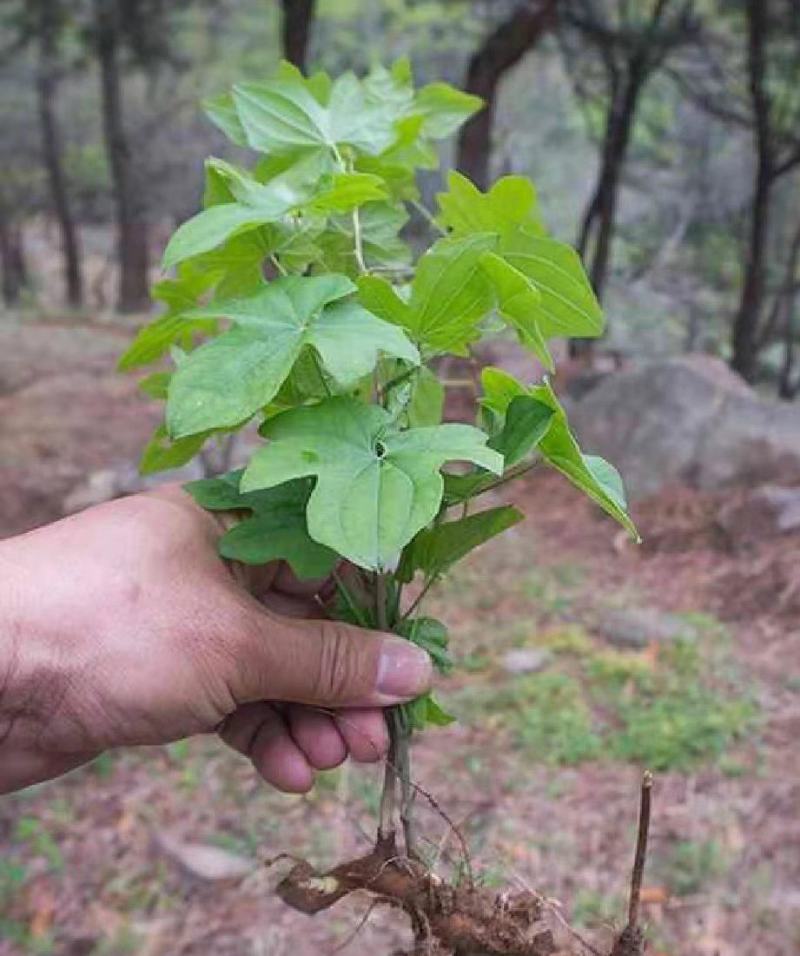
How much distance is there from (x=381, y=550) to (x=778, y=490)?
14.3ft

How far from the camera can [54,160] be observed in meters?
12.3

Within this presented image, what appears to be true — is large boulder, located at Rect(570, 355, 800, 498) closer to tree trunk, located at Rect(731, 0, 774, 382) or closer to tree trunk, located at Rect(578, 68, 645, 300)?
tree trunk, located at Rect(731, 0, 774, 382)

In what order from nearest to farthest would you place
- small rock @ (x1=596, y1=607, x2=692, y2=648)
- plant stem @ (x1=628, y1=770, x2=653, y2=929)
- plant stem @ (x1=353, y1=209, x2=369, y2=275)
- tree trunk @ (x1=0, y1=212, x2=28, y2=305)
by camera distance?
plant stem @ (x1=628, y1=770, x2=653, y2=929) → plant stem @ (x1=353, y1=209, x2=369, y2=275) → small rock @ (x1=596, y1=607, x2=692, y2=648) → tree trunk @ (x1=0, y1=212, x2=28, y2=305)

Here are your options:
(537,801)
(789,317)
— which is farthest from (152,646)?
(789,317)

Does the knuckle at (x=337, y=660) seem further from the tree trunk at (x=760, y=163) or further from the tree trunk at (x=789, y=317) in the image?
the tree trunk at (x=789, y=317)

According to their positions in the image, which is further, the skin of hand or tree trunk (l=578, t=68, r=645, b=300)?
tree trunk (l=578, t=68, r=645, b=300)

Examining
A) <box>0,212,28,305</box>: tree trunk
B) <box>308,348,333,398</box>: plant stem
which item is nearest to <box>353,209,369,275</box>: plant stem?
<box>308,348,333,398</box>: plant stem

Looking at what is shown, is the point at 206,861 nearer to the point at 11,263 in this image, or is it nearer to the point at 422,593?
the point at 422,593

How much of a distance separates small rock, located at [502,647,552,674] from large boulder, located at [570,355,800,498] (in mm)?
1724

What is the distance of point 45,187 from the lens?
1338 centimetres

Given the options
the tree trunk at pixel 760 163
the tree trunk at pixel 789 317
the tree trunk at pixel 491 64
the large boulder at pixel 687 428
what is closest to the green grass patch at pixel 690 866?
the large boulder at pixel 687 428

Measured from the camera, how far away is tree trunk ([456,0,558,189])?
6.64 m

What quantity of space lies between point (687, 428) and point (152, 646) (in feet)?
15.1

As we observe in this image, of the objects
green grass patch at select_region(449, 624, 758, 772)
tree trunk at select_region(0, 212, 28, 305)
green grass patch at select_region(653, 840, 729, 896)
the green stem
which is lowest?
tree trunk at select_region(0, 212, 28, 305)
